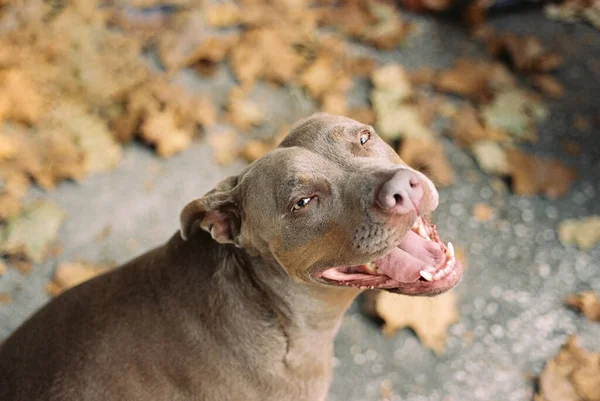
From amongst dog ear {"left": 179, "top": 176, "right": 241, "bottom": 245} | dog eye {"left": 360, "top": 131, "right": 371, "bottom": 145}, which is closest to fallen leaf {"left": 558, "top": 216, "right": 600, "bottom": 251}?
dog eye {"left": 360, "top": 131, "right": 371, "bottom": 145}

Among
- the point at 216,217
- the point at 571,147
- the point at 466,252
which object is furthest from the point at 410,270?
the point at 571,147

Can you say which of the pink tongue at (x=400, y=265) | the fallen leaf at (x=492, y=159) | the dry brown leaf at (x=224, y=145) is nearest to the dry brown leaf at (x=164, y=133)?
the dry brown leaf at (x=224, y=145)

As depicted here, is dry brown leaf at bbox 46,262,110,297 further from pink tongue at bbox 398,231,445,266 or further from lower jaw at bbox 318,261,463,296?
pink tongue at bbox 398,231,445,266

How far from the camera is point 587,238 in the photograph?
4.76m

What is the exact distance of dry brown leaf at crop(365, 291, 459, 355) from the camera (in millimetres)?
4266

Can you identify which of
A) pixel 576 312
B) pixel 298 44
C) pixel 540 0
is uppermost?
pixel 298 44

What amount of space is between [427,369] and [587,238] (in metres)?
1.68

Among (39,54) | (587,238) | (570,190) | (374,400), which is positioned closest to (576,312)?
(587,238)

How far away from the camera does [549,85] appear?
576 cm

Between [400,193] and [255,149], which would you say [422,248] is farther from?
[255,149]

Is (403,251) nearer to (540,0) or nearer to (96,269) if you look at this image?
(96,269)

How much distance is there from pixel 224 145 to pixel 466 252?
88.5 inches

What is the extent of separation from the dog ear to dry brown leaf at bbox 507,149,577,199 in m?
2.85

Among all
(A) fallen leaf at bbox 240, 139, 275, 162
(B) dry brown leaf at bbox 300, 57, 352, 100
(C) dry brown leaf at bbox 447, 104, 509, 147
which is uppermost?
(B) dry brown leaf at bbox 300, 57, 352, 100
